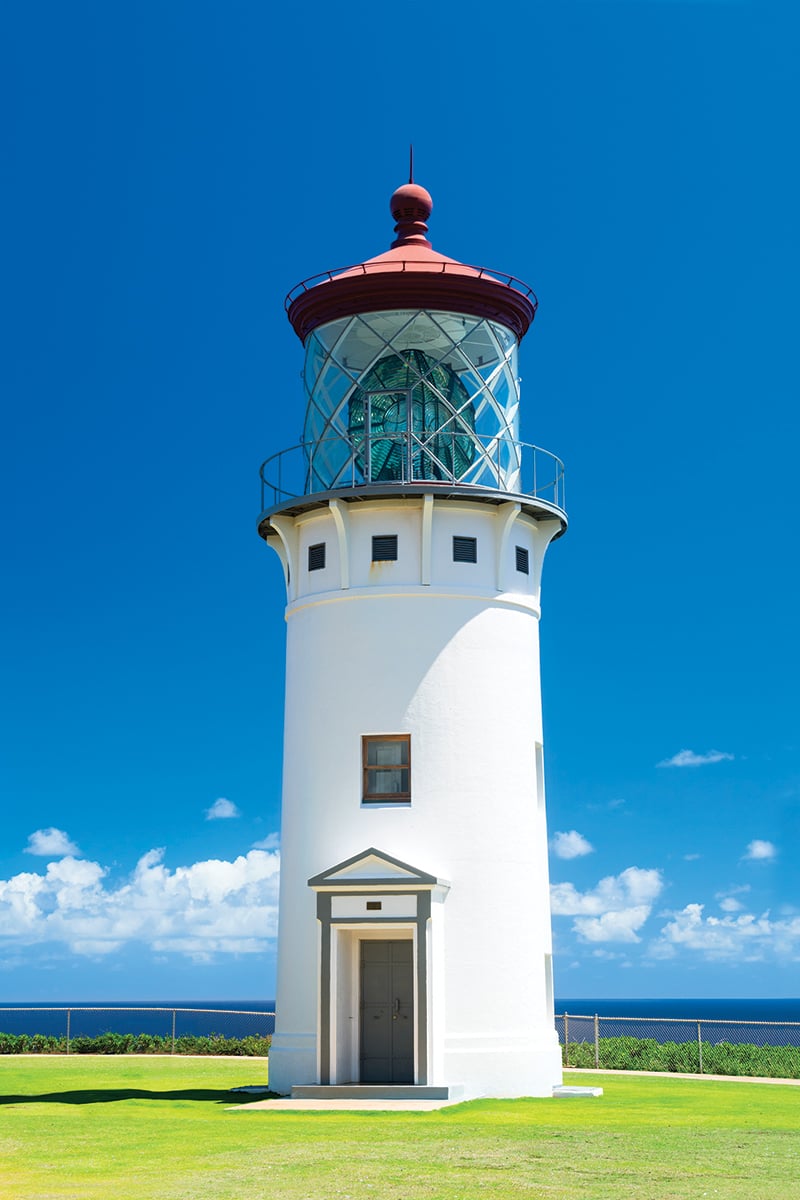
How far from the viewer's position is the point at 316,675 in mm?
Answer: 24734

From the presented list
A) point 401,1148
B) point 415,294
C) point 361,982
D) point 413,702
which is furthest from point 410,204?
point 401,1148

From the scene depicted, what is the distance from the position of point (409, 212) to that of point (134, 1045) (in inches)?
795

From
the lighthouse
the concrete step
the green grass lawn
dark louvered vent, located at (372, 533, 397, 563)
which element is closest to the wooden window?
the lighthouse

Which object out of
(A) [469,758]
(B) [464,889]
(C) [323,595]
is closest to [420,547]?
(C) [323,595]

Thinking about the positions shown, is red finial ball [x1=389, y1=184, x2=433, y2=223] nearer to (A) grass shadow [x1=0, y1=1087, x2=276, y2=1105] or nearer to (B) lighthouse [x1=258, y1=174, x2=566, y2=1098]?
(B) lighthouse [x1=258, y1=174, x2=566, y2=1098]

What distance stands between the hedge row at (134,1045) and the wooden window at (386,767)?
1245 cm

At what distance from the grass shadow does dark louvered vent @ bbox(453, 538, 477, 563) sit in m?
9.18

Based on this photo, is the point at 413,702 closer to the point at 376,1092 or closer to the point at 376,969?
the point at 376,969

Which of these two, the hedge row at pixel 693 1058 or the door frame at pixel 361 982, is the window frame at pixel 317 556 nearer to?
the door frame at pixel 361 982

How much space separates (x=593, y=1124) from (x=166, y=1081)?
10.4m

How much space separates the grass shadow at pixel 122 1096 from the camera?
22348 millimetres

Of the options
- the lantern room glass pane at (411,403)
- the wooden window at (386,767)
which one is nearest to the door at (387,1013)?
the wooden window at (386,767)

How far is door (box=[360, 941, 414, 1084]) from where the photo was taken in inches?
907

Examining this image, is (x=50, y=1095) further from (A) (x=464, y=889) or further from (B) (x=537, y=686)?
(B) (x=537, y=686)
